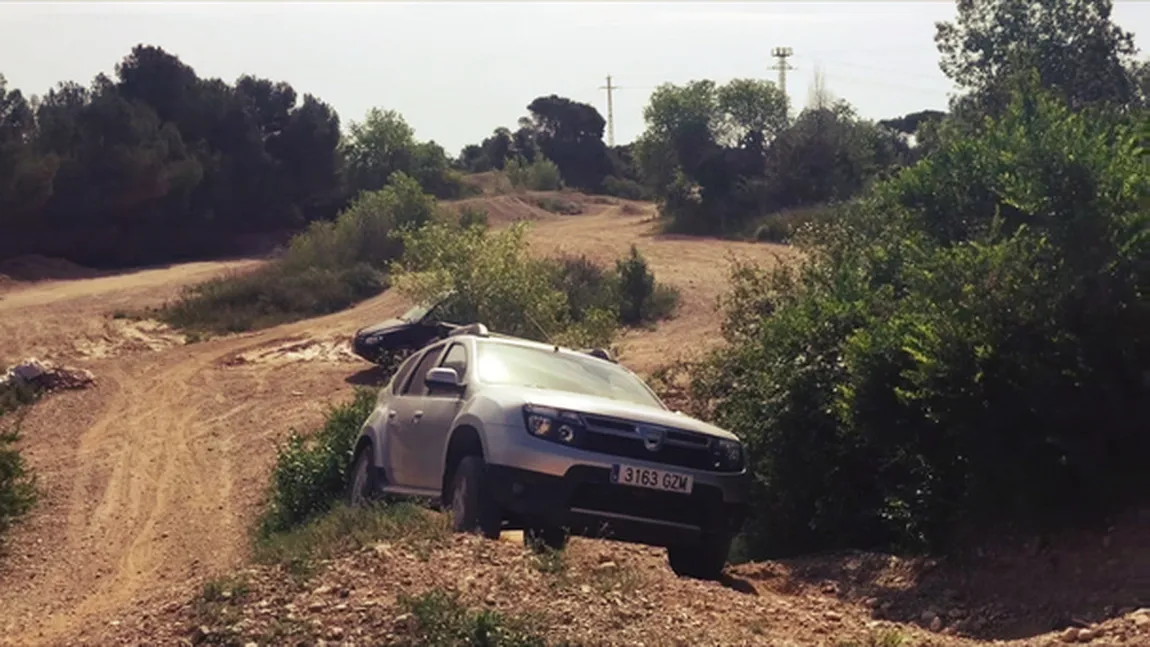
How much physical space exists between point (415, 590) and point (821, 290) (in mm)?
9835

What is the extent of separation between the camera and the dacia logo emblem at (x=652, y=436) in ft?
30.2

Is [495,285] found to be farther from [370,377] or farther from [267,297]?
[267,297]

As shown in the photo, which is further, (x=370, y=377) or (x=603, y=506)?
(x=370, y=377)

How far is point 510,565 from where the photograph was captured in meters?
7.88

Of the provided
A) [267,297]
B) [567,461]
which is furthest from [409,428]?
[267,297]

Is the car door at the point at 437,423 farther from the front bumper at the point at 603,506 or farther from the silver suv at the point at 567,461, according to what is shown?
the front bumper at the point at 603,506

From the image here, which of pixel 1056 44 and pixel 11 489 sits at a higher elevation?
pixel 1056 44

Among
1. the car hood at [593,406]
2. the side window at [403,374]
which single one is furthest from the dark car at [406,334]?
the car hood at [593,406]

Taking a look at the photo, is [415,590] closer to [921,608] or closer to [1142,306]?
[921,608]


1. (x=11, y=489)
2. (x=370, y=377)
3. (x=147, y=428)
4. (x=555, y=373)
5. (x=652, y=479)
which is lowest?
(x=147, y=428)

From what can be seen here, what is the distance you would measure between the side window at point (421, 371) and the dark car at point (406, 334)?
12.8m

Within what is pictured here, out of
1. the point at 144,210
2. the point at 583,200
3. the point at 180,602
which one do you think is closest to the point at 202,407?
the point at 180,602

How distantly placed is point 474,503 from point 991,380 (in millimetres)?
3791

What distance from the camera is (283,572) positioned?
313 inches
